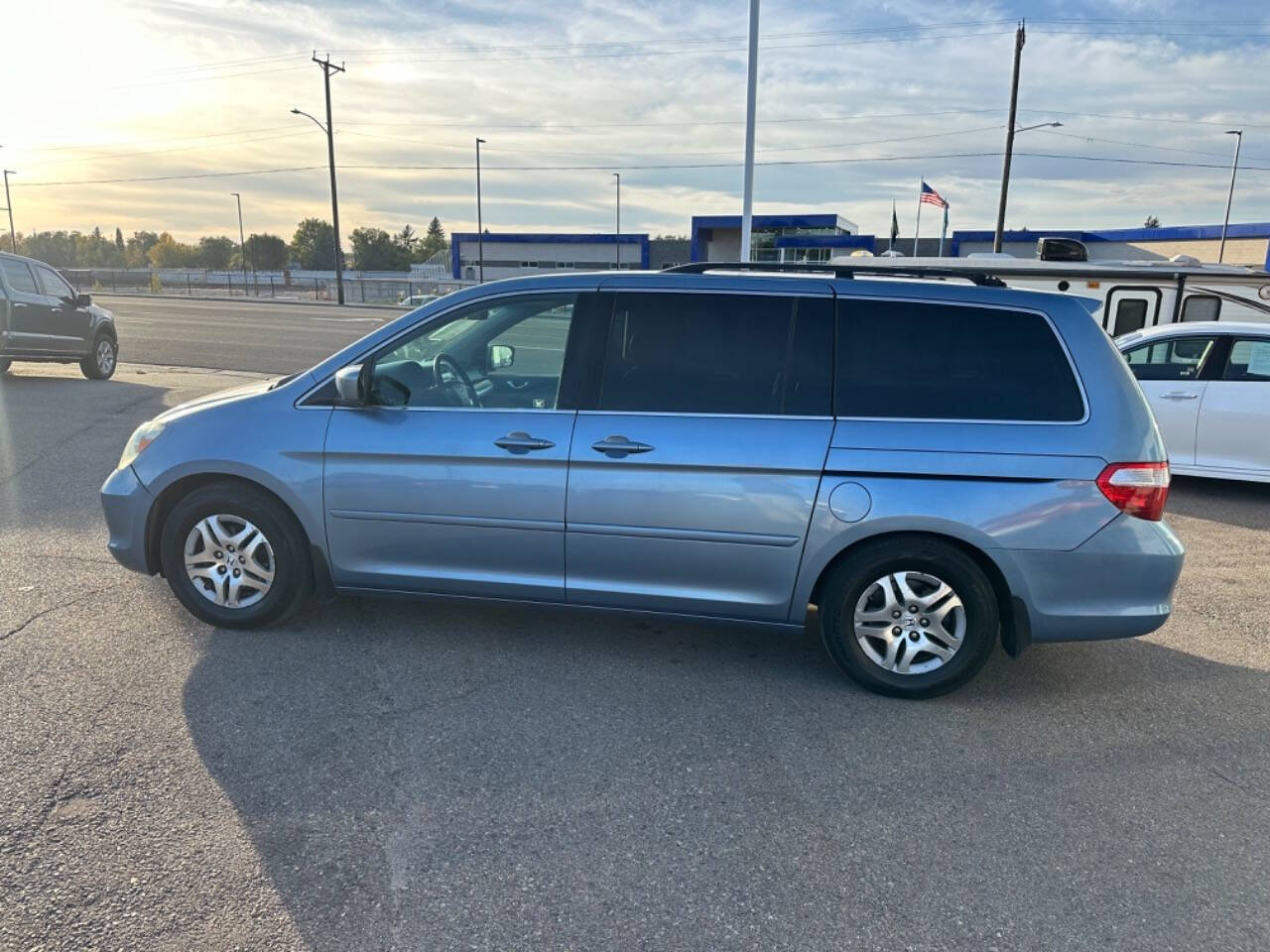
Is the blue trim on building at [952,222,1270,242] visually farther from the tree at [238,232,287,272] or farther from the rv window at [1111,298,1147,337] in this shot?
the tree at [238,232,287,272]

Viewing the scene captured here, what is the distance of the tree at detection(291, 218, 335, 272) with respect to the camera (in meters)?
121

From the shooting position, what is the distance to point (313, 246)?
4811 inches

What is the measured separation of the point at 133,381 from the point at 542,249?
176 ft

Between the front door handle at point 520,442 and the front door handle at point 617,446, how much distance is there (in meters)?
0.22

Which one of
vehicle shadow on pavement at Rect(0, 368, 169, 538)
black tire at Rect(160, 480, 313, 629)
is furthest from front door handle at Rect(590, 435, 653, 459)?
vehicle shadow on pavement at Rect(0, 368, 169, 538)

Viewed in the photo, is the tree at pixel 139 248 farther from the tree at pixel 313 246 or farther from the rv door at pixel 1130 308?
the rv door at pixel 1130 308

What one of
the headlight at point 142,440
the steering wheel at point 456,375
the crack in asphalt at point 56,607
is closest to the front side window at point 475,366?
the steering wheel at point 456,375

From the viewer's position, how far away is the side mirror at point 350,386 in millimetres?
4098

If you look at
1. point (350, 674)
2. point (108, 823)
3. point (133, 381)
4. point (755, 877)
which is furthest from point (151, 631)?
point (133, 381)

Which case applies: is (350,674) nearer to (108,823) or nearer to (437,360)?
(108,823)

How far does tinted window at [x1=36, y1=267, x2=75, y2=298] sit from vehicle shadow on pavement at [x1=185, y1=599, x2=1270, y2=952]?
11125mm

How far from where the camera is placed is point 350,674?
4.00m

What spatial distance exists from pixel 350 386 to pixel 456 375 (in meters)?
0.53

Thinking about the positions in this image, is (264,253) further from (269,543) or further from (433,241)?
(269,543)
